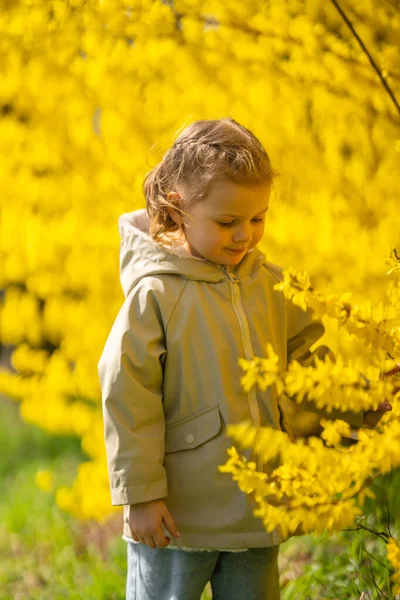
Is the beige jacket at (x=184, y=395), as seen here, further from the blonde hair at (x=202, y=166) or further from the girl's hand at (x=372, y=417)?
the girl's hand at (x=372, y=417)

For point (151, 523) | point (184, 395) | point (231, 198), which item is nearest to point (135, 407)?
point (184, 395)

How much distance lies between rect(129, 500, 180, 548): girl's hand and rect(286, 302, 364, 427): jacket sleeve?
0.47 meters

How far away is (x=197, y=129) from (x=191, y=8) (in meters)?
1.10

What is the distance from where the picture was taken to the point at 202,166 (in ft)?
6.64

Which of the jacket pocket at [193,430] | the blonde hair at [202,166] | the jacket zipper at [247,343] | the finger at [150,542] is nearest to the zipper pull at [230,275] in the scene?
the jacket zipper at [247,343]

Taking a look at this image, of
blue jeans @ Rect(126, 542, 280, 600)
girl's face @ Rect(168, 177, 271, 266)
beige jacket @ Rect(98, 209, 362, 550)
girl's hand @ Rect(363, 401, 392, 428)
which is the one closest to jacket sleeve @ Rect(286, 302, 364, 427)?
girl's hand @ Rect(363, 401, 392, 428)

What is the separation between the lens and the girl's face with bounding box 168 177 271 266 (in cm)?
200

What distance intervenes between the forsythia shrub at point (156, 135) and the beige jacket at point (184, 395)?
0.47 m

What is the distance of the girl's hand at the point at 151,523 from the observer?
6.45 feet

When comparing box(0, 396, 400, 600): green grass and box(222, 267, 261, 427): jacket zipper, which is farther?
box(0, 396, 400, 600): green grass

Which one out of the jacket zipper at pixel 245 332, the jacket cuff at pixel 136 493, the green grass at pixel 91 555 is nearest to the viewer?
the jacket cuff at pixel 136 493

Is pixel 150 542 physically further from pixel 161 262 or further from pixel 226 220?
pixel 226 220

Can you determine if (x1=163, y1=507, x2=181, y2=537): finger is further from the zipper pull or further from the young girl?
the zipper pull

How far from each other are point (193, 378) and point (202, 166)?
1.62 feet
